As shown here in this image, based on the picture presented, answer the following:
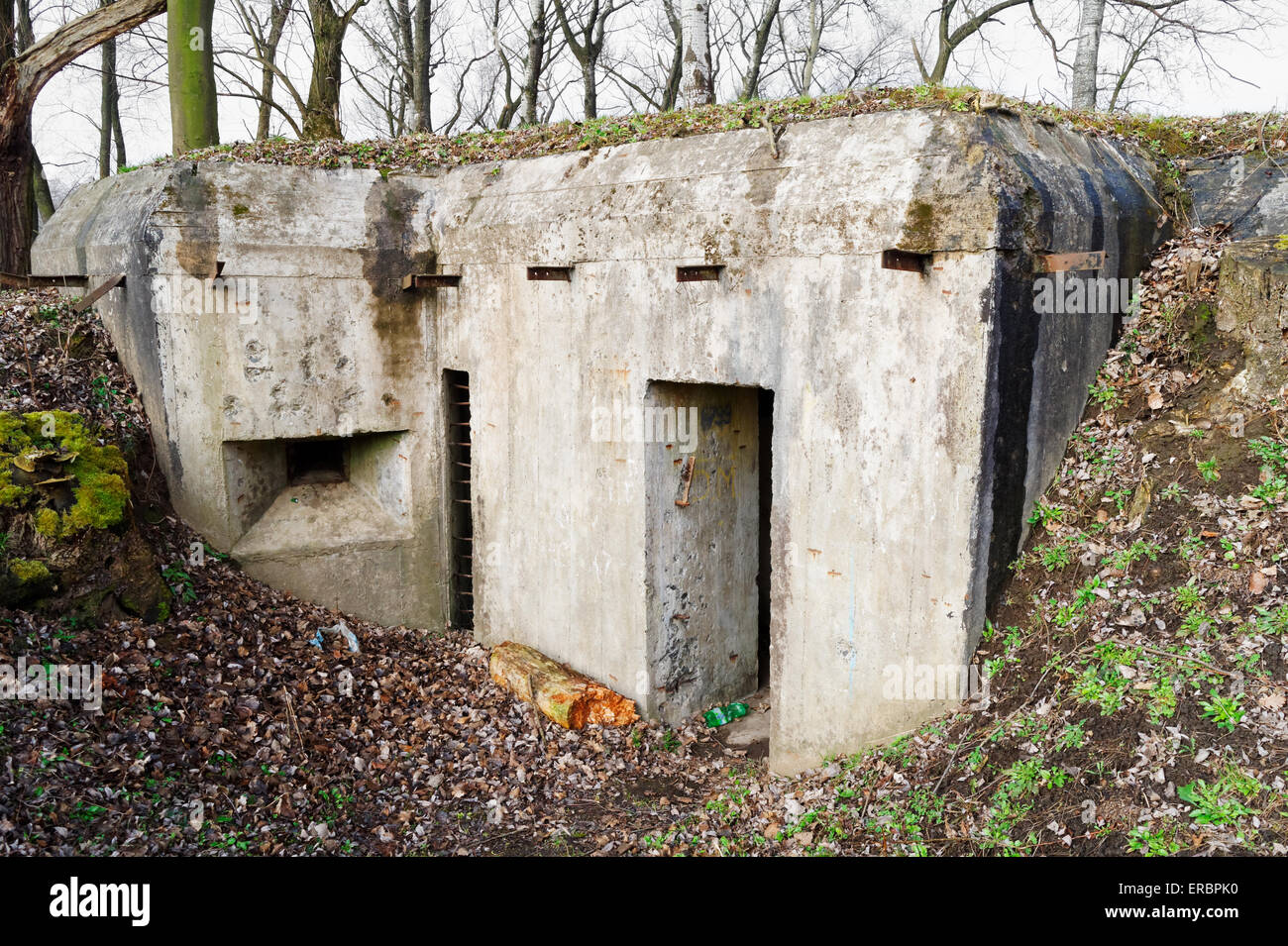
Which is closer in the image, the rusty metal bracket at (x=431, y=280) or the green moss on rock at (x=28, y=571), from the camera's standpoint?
the green moss on rock at (x=28, y=571)

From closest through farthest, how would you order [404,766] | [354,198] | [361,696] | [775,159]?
[775,159], [404,766], [361,696], [354,198]

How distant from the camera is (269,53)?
61.5ft

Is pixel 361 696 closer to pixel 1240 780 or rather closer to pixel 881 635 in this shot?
pixel 881 635

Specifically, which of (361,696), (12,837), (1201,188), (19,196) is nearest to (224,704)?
(361,696)

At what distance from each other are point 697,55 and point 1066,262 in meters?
5.72

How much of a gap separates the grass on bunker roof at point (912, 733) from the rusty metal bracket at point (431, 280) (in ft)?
8.97

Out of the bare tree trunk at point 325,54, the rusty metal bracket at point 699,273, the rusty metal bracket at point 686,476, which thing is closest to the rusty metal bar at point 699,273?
the rusty metal bracket at point 699,273

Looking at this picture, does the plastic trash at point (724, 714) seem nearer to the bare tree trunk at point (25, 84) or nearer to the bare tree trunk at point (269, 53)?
the bare tree trunk at point (25, 84)

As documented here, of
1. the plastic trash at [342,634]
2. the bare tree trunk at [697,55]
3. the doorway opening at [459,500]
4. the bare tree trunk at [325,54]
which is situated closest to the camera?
the plastic trash at [342,634]

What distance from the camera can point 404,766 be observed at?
Result: 6.36 meters

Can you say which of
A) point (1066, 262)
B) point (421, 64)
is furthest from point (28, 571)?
point (421, 64)

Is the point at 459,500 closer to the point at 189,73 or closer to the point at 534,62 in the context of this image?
the point at 189,73

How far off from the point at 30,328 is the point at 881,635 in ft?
23.9

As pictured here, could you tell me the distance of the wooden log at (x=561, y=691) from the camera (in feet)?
22.6
